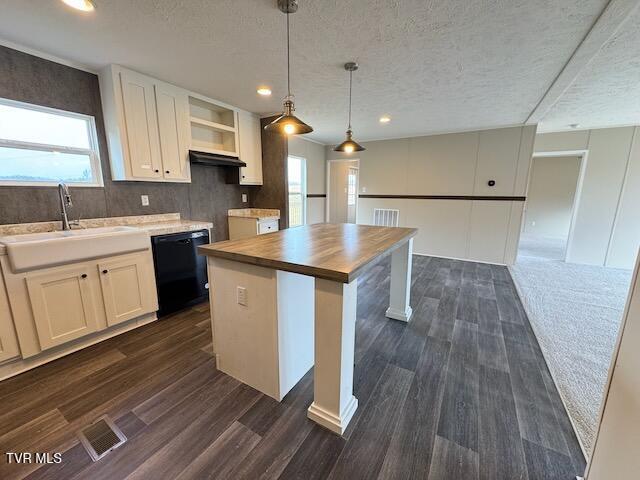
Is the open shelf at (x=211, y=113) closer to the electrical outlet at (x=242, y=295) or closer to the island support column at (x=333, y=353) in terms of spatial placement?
the electrical outlet at (x=242, y=295)

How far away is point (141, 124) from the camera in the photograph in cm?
256

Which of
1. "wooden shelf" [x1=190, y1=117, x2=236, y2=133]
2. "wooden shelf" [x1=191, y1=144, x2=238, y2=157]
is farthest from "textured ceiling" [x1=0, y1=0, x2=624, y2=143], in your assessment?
"wooden shelf" [x1=191, y1=144, x2=238, y2=157]

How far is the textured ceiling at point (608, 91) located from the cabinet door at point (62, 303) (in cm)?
412

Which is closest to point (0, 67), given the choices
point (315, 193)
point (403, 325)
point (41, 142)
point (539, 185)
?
point (41, 142)

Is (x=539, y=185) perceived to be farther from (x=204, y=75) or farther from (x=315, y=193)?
(x=204, y=75)

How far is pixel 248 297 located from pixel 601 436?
5.50 feet

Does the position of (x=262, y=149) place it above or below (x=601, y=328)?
above

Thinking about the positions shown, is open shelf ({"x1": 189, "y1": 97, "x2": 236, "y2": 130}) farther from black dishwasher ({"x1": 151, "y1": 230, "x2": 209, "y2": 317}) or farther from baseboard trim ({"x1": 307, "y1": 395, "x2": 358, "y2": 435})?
baseboard trim ({"x1": 307, "y1": 395, "x2": 358, "y2": 435})

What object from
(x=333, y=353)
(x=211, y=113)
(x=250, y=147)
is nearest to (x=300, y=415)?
(x=333, y=353)

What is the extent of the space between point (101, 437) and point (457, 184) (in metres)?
5.39

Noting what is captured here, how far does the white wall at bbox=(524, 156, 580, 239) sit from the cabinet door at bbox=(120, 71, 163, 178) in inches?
356

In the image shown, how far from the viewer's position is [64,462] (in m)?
1.23

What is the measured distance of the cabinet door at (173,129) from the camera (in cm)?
271

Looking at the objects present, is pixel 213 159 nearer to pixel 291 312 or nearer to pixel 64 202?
pixel 64 202
